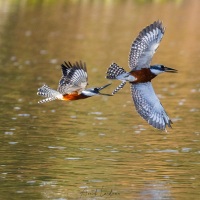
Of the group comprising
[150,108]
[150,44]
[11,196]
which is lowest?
[11,196]

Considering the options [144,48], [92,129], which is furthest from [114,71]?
[92,129]

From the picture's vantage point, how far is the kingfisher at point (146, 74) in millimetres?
13906

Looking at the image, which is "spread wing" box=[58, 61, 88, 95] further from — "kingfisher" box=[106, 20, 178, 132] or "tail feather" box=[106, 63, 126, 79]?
"kingfisher" box=[106, 20, 178, 132]

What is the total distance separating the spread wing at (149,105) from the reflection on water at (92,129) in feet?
2.41

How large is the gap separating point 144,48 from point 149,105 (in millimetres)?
790

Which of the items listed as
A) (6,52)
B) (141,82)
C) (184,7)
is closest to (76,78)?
(141,82)

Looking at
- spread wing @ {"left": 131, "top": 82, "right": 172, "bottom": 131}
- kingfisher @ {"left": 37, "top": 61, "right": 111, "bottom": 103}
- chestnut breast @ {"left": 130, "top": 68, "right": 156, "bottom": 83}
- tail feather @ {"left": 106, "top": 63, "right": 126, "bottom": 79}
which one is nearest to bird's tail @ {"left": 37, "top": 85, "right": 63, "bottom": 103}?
kingfisher @ {"left": 37, "top": 61, "right": 111, "bottom": 103}

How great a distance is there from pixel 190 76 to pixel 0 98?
19.7 ft

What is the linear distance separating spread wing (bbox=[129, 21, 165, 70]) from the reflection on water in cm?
149

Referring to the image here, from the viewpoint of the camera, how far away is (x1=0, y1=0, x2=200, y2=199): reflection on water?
44.3ft

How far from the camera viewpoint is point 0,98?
21078mm

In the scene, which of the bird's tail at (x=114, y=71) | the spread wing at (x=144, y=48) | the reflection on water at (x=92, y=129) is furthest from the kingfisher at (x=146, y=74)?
the reflection on water at (x=92, y=129)

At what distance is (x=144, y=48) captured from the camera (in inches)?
559

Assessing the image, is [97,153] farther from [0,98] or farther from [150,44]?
[0,98]
